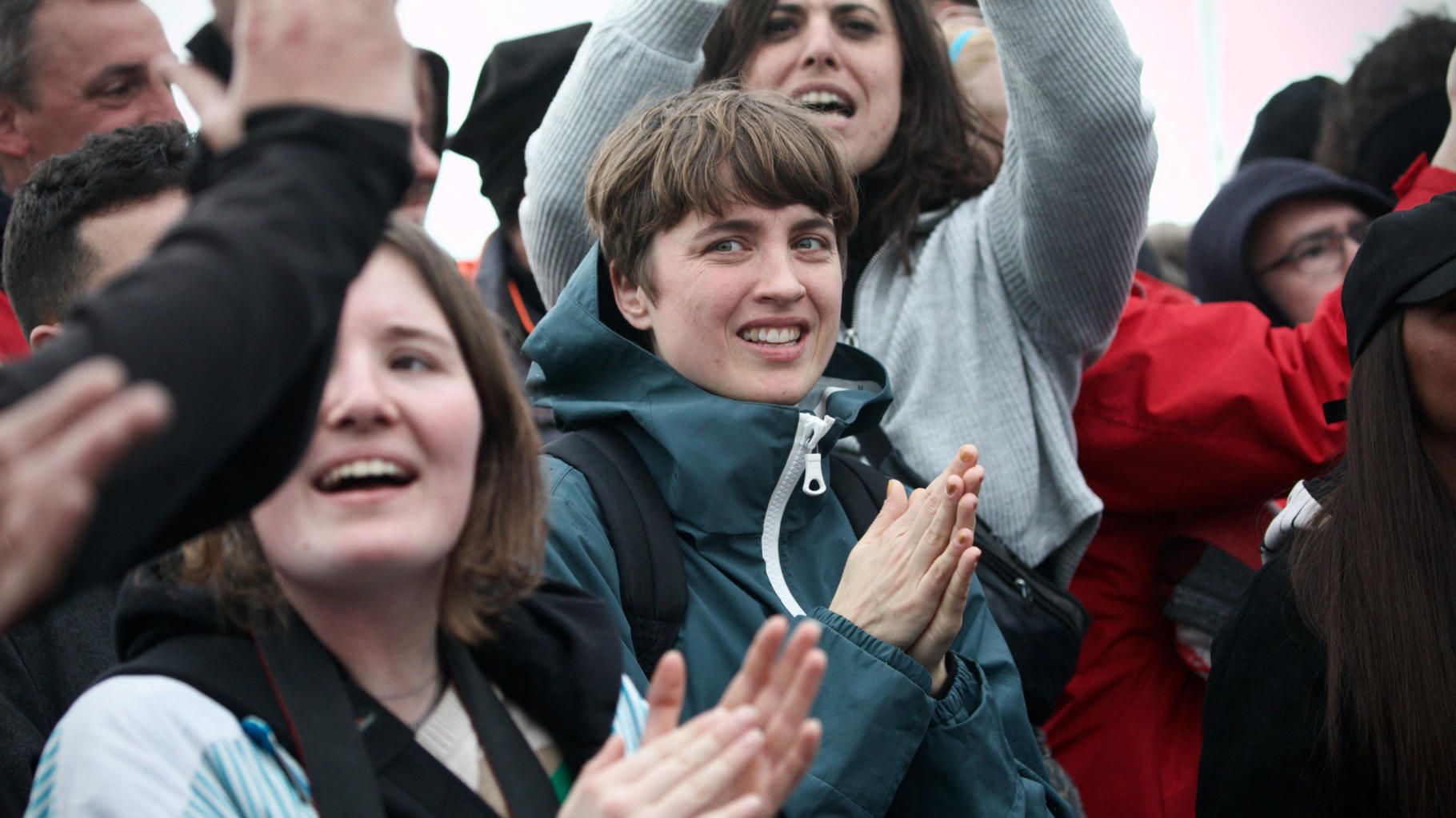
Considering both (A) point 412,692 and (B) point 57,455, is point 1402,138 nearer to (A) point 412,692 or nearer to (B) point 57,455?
(A) point 412,692

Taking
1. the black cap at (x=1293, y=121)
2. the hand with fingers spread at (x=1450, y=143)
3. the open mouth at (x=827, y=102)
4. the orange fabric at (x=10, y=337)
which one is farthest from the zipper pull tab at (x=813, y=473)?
the black cap at (x=1293, y=121)

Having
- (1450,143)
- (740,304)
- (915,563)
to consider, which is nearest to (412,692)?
(915,563)

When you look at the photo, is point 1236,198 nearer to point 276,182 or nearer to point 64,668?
point 64,668

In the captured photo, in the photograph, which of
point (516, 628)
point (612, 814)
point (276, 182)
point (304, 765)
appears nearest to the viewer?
point (276, 182)

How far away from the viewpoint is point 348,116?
1.17m

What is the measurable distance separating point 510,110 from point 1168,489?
1984 mm

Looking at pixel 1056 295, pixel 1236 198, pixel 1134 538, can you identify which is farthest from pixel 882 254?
pixel 1236 198

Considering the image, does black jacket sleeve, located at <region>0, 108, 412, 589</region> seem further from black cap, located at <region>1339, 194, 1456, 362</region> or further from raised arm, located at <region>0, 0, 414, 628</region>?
black cap, located at <region>1339, 194, 1456, 362</region>

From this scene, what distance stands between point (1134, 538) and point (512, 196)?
1859 mm

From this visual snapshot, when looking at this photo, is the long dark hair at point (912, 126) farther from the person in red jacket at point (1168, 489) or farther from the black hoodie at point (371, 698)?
the black hoodie at point (371, 698)

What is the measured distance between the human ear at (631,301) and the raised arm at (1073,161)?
0.90m

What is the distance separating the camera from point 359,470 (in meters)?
1.66

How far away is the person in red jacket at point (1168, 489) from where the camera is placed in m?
3.10

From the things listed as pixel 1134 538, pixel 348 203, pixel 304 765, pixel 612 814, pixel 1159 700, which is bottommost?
pixel 1159 700
